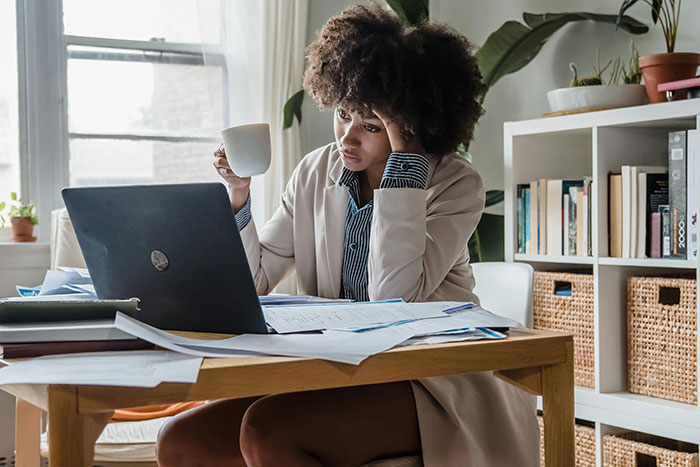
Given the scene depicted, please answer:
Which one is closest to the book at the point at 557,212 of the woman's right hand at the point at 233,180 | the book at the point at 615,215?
the book at the point at 615,215

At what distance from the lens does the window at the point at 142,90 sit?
3256 mm

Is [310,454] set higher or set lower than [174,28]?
lower

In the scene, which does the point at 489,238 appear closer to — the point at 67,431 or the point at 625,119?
the point at 625,119

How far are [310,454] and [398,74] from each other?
86cm

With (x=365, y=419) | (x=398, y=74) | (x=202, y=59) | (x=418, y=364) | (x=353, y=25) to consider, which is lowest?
(x=365, y=419)

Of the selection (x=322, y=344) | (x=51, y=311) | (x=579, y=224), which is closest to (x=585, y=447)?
(x=579, y=224)

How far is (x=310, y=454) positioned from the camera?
3.82 feet

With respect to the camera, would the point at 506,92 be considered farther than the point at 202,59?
No

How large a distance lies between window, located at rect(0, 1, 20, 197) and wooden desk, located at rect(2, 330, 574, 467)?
2.49 metres

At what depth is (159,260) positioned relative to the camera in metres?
0.98

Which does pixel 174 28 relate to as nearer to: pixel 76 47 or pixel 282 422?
pixel 76 47

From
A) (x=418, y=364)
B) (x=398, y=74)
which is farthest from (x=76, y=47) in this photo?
(x=418, y=364)

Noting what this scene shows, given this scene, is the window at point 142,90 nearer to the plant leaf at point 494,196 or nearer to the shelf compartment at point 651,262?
the plant leaf at point 494,196

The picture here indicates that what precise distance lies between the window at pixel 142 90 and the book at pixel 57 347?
252cm
